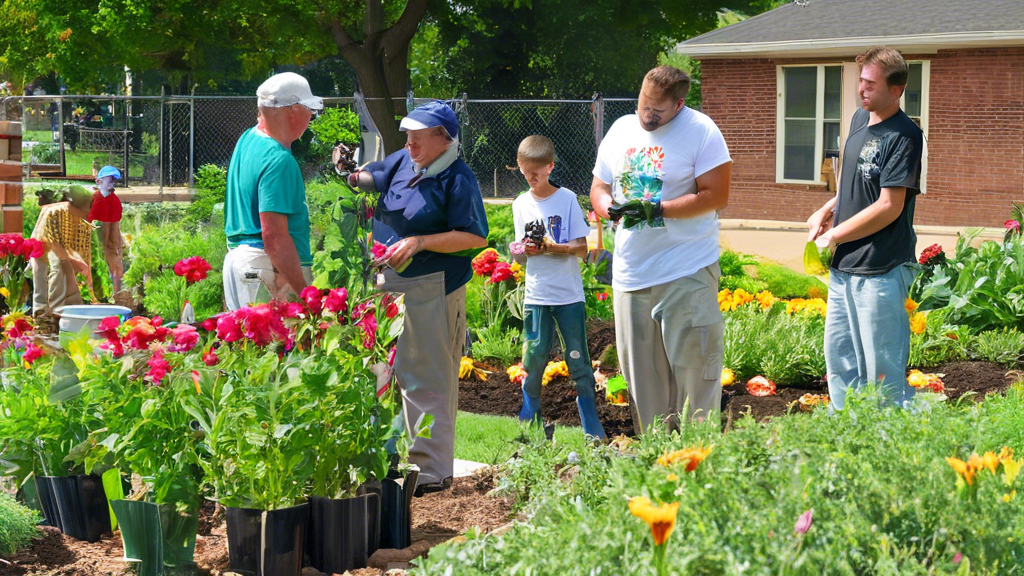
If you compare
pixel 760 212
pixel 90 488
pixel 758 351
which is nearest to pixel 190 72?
pixel 760 212

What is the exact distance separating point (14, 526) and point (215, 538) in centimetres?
60

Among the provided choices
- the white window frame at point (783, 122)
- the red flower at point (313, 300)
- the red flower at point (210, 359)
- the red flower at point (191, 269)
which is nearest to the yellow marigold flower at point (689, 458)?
the red flower at point (313, 300)

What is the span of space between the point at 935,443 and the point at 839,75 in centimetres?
1769

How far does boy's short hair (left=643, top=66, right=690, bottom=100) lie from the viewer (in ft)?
14.4

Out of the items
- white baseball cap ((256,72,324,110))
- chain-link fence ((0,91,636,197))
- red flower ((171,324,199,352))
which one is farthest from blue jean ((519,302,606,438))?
chain-link fence ((0,91,636,197))

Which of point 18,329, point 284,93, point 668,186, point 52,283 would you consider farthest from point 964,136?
point 18,329

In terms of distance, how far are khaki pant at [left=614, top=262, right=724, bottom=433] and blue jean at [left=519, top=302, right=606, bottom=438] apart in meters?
0.87

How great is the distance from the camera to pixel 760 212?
66.0ft

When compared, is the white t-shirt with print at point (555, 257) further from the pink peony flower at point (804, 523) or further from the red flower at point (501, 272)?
the pink peony flower at point (804, 523)

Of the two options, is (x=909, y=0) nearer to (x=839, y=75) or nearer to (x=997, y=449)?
(x=839, y=75)

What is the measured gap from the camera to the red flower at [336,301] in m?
3.35

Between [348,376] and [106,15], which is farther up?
[106,15]

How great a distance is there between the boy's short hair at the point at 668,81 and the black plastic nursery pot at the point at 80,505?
8.41 ft

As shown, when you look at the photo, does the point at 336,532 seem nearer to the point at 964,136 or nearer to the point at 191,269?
the point at 191,269
